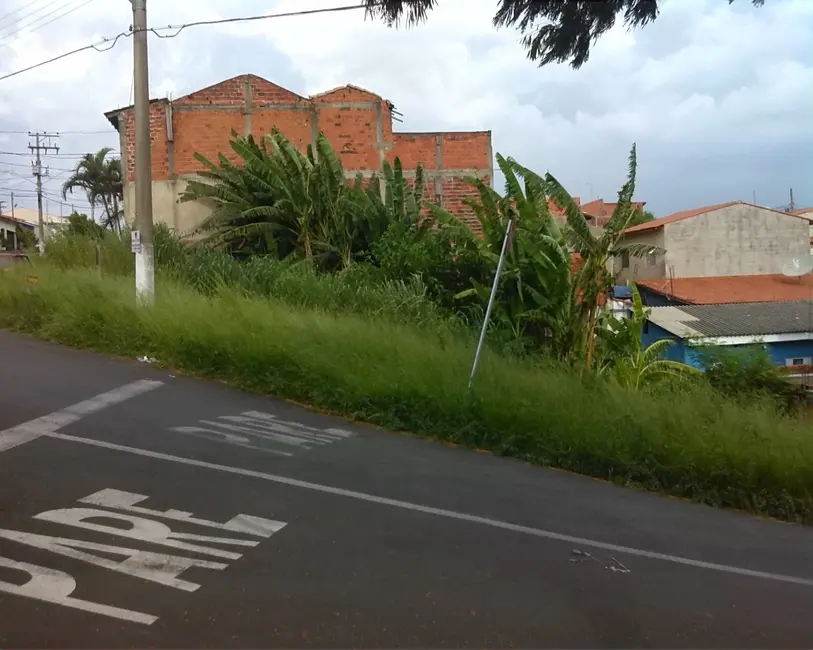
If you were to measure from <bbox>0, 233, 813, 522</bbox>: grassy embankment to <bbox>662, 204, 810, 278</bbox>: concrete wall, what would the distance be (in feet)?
105

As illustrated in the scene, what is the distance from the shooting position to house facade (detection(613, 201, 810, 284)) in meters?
40.5

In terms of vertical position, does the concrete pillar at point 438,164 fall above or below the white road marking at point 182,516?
above

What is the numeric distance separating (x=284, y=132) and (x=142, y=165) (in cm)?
754

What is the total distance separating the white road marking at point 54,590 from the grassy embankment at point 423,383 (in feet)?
15.5

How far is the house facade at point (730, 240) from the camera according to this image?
133 feet

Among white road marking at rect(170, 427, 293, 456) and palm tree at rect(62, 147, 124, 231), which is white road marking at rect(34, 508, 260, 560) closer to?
white road marking at rect(170, 427, 293, 456)

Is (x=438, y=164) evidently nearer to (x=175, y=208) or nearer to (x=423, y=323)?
(x=175, y=208)

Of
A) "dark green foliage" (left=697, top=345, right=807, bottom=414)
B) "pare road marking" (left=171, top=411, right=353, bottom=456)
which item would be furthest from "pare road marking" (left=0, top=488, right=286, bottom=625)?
"dark green foliage" (left=697, top=345, right=807, bottom=414)

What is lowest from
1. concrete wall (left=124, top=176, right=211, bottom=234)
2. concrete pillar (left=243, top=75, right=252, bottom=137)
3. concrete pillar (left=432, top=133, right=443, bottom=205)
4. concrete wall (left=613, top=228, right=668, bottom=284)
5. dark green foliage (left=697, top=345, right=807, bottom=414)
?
dark green foliage (left=697, top=345, right=807, bottom=414)

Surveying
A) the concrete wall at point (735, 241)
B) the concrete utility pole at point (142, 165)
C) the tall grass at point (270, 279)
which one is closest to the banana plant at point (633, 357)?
the tall grass at point (270, 279)

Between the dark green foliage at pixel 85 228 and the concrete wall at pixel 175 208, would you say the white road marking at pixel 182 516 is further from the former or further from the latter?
the concrete wall at pixel 175 208

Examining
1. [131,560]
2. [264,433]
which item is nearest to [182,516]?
[131,560]

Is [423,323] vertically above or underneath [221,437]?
above

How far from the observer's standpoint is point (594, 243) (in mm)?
11367
